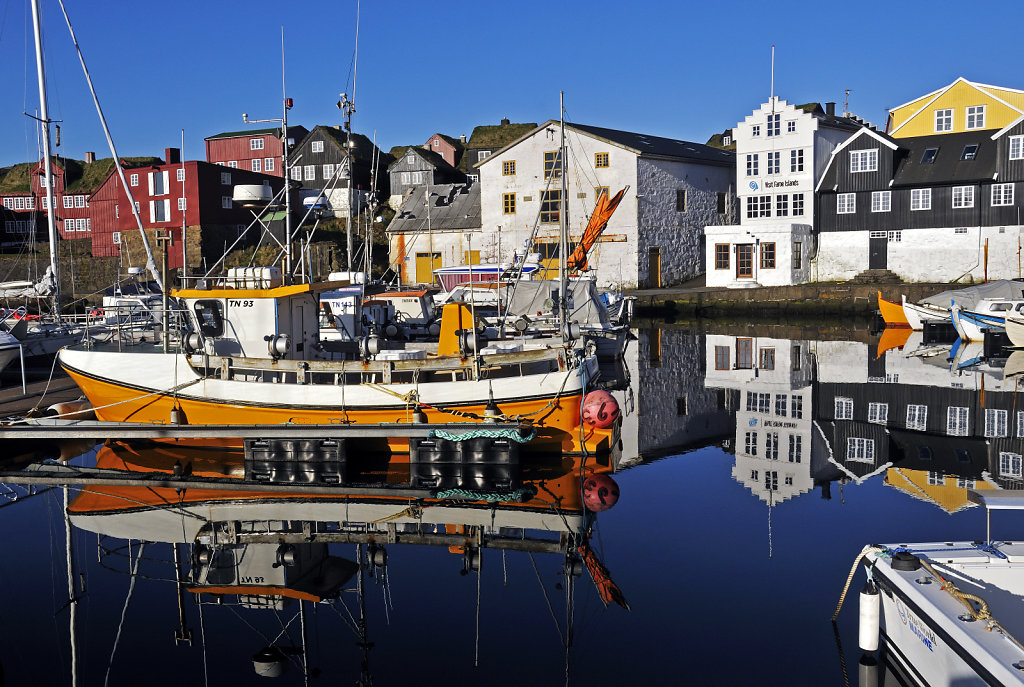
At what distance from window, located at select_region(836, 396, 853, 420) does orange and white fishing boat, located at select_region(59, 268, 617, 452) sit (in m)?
6.75

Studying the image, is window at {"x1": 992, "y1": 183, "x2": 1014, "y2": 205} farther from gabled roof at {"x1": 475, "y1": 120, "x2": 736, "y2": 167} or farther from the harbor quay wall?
gabled roof at {"x1": 475, "y1": 120, "x2": 736, "y2": 167}

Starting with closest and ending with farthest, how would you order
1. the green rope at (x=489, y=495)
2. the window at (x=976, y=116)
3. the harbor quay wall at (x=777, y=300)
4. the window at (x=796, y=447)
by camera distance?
the green rope at (x=489, y=495) < the window at (x=796, y=447) < the harbor quay wall at (x=777, y=300) < the window at (x=976, y=116)

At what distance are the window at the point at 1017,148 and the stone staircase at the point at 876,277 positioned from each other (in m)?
7.56

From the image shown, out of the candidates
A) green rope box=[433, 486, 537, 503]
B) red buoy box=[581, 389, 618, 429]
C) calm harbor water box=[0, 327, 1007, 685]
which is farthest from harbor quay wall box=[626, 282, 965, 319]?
green rope box=[433, 486, 537, 503]

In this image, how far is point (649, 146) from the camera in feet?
169

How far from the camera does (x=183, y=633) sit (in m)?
9.91

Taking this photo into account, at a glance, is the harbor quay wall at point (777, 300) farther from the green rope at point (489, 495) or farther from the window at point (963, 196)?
the green rope at point (489, 495)

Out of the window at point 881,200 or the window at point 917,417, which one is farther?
the window at point 881,200

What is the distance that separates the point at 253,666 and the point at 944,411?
1740cm

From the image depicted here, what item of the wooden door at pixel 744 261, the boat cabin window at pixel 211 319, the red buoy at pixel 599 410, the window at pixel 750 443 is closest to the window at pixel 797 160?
the wooden door at pixel 744 261

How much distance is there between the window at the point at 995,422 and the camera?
19005 mm

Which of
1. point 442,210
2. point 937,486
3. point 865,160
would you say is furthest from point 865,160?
point 937,486

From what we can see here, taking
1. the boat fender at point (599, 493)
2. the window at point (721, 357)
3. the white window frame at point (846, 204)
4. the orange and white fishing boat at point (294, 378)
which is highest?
the white window frame at point (846, 204)

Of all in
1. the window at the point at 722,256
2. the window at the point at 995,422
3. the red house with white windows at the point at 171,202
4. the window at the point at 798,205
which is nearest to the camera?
the window at the point at 995,422
